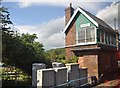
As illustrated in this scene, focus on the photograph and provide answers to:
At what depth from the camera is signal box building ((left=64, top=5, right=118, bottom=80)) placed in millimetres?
22141

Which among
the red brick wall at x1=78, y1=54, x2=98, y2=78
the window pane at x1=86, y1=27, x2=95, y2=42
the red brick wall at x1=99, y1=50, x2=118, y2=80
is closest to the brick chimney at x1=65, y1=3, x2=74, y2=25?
the window pane at x1=86, y1=27, x2=95, y2=42

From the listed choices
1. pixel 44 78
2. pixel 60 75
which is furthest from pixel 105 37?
pixel 44 78

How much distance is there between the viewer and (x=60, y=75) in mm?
13727

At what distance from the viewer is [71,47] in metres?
25.2

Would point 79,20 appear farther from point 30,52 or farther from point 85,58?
point 30,52

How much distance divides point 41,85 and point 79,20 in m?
14.3

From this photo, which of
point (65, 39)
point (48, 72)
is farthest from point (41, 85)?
point (65, 39)

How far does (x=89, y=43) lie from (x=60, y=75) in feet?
33.1

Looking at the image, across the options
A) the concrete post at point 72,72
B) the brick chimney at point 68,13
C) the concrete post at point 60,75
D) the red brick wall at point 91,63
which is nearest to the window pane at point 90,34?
the red brick wall at point 91,63

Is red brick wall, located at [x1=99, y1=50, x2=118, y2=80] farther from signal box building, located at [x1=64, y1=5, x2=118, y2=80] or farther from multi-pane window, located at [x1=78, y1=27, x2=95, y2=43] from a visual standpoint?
multi-pane window, located at [x1=78, y1=27, x2=95, y2=43]

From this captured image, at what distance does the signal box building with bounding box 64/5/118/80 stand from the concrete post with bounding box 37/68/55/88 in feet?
33.2

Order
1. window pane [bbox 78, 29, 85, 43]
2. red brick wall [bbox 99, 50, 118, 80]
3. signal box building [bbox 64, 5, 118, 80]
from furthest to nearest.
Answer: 1. window pane [bbox 78, 29, 85, 43]
2. red brick wall [bbox 99, 50, 118, 80]
3. signal box building [bbox 64, 5, 118, 80]

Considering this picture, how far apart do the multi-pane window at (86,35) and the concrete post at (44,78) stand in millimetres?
11687

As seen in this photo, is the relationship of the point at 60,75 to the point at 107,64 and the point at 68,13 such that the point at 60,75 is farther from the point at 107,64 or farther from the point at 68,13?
the point at 68,13
